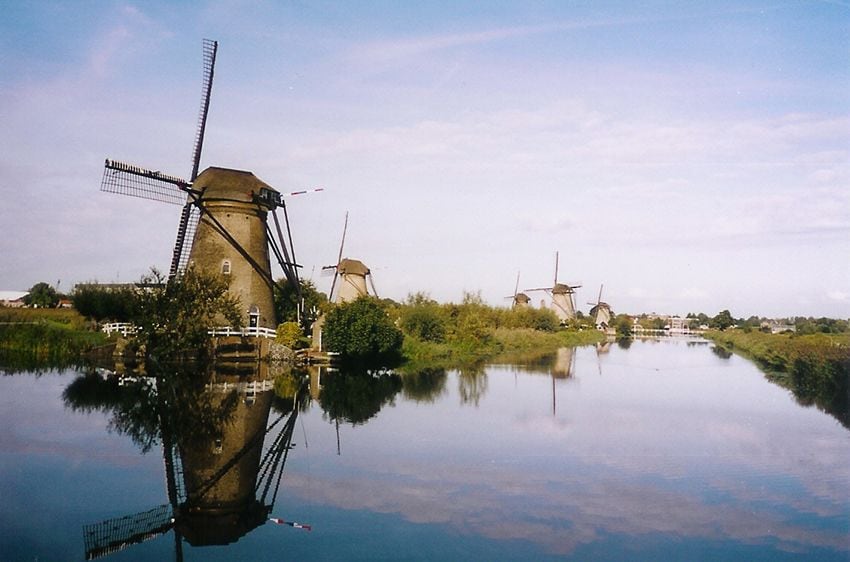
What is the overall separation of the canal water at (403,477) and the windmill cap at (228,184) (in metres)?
8.95

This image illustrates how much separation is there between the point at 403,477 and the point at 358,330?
15.4m

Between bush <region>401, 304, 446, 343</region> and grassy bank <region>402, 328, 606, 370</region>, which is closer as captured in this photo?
grassy bank <region>402, 328, 606, 370</region>

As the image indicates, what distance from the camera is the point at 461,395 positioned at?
17.1m

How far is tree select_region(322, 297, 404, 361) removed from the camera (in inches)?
943

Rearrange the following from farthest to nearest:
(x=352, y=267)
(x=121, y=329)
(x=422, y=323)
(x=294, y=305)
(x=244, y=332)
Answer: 1. (x=352, y=267)
2. (x=422, y=323)
3. (x=294, y=305)
4. (x=121, y=329)
5. (x=244, y=332)

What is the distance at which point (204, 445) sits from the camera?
9.66m

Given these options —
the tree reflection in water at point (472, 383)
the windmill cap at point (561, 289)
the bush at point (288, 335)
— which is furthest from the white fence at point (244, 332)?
the windmill cap at point (561, 289)

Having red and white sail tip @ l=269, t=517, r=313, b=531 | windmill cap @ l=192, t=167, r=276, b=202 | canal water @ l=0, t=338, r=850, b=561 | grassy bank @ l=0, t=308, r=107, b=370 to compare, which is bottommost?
red and white sail tip @ l=269, t=517, r=313, b=531

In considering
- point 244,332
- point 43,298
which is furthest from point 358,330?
point 43,298

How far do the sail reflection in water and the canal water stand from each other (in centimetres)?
3

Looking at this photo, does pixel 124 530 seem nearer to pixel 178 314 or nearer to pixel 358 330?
pixel 178 314

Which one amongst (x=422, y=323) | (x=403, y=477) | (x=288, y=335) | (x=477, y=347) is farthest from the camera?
(x=477, y=347)

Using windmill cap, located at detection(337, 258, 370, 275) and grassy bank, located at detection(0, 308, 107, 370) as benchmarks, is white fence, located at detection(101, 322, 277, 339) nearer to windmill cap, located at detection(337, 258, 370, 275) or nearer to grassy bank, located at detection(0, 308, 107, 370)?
grassy bank, located at detection(0, 308, 107, 370)

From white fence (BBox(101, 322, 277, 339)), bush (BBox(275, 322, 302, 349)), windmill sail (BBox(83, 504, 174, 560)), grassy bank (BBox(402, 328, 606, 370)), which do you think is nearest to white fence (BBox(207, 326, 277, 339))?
white fence (BBox(101, 322, 277, 339))
